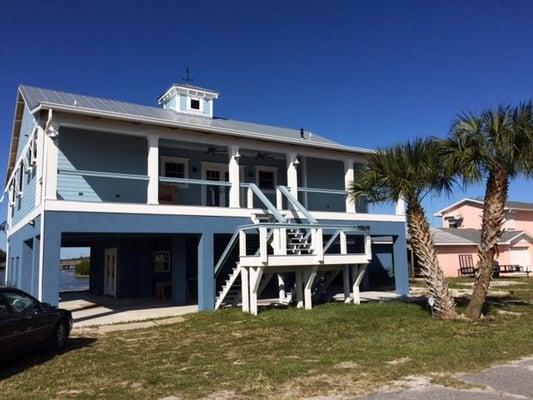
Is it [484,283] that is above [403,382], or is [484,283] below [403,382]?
above

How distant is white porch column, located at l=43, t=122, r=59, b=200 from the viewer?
528 inches

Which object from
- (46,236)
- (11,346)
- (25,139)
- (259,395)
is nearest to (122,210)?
(46,236)

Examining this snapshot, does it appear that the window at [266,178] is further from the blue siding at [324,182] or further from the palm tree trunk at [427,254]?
the palm tree trunk at [427,254]

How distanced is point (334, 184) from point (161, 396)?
56.2 ft

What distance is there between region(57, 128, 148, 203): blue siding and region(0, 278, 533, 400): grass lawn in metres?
6.30

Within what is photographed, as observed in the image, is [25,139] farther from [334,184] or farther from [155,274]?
[334,184]

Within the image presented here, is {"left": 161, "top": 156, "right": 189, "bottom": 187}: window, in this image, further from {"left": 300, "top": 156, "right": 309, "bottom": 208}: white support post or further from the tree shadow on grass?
the tree shadow on grass

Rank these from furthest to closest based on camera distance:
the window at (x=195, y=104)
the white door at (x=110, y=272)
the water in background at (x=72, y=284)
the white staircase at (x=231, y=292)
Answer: the water in background at (x=72, y=284)
the window at (x=195, y=104)
the white door at (x=110, y=272)
the white staircase at (x=231, y=292)

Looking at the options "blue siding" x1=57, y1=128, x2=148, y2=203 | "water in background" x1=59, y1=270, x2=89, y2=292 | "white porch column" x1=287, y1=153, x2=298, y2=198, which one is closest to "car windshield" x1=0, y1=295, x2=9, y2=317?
"blue siding" x1=57, y1=128, x2=148, y2=203

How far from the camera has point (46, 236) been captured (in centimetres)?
1307

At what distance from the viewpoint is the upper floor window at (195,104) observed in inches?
934

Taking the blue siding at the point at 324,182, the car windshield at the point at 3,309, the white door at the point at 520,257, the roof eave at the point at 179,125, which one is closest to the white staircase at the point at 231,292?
the roof eave at the point at 179,125

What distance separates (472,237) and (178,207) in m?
32.8

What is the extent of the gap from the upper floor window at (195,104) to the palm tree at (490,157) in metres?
13.6
